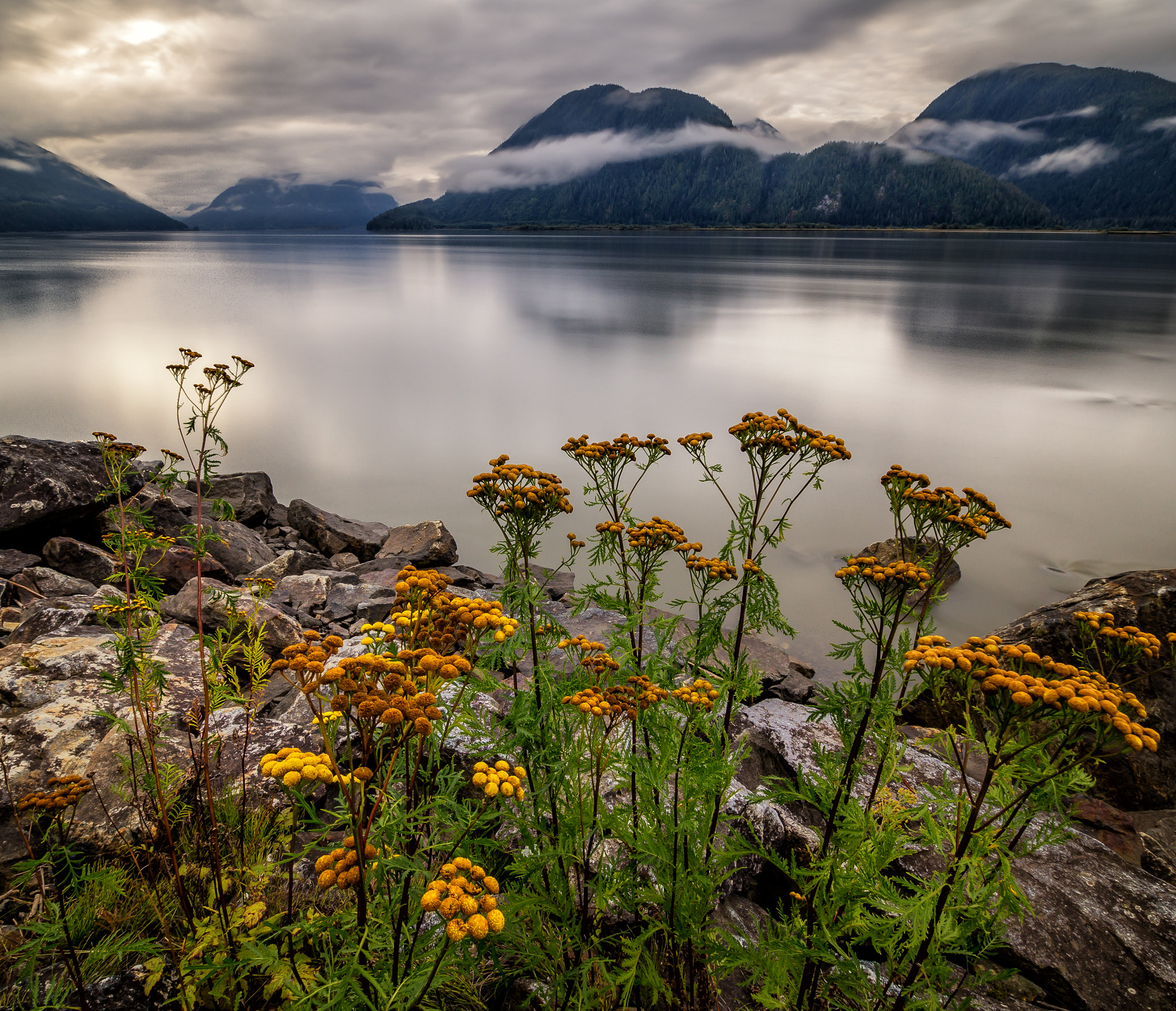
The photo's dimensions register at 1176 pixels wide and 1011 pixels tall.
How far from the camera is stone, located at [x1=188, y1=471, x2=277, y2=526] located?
1352 cm

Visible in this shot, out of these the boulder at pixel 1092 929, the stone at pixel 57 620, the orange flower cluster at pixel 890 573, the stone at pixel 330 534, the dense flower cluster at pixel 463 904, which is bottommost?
the stone at pixel 330 534

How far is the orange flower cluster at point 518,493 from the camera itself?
12.8ft

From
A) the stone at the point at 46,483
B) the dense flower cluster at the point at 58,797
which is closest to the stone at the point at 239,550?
the stone at the point at 46,483

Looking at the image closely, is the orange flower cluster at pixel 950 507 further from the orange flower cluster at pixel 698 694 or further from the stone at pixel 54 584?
the stone at pixel 54 584

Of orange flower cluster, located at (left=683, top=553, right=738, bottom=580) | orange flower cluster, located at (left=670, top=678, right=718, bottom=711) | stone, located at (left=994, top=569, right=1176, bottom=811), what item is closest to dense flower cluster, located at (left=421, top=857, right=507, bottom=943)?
orange flower cluster, located at (left=670, top=678, right=718, bottom=711)

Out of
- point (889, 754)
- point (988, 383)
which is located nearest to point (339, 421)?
point (889, 754)

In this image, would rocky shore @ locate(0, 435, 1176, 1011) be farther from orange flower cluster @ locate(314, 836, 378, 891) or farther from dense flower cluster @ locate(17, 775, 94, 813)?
orange flower cluster @ locate(314, 836, 378, 891)

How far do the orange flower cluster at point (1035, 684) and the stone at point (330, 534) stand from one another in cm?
1260

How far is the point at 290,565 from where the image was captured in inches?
433

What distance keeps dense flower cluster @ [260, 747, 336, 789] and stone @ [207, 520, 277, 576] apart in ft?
28.6

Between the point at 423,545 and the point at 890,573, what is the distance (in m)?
10.7

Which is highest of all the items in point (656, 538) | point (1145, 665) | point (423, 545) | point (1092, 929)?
point (656, 538)

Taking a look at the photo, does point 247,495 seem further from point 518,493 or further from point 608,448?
point 518,493

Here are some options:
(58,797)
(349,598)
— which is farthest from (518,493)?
(349,598)
